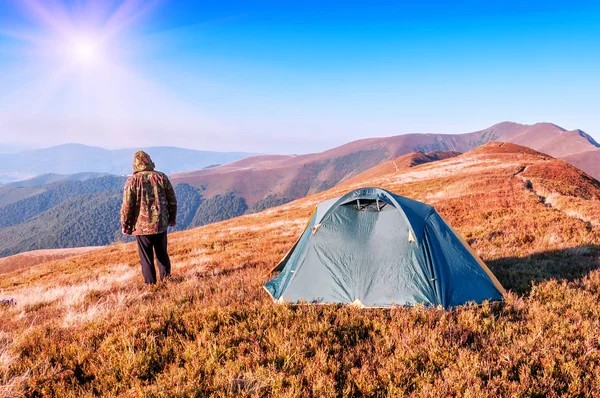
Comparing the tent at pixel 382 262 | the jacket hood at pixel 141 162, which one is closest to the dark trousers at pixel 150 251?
the jacket hood at pixel 141 162

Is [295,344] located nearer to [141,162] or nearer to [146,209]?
[146,209]

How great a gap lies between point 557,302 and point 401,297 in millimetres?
3099

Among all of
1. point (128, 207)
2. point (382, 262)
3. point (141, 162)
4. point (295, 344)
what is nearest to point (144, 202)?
point (128, 207)

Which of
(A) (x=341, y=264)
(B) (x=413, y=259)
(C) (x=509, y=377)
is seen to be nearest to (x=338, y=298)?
(A) (x=341, y=264)

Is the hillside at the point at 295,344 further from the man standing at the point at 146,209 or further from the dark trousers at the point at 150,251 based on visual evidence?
the man standing at the point at 146,209

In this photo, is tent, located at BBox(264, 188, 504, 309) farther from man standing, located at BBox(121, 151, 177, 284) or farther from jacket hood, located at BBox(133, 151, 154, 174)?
jacket hood, located at BBox(133, 151, 154, 174)

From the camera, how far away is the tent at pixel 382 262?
6258mm

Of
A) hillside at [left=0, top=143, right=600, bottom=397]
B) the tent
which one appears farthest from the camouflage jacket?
the tent

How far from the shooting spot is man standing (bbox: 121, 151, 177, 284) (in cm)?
794

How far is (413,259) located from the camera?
21.1 feet

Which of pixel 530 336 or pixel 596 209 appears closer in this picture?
pixel 530 336

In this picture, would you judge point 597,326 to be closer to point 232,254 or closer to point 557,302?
point 557,302

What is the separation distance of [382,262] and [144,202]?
6264 mm

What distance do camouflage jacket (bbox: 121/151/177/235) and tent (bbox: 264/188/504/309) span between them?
3.50m
